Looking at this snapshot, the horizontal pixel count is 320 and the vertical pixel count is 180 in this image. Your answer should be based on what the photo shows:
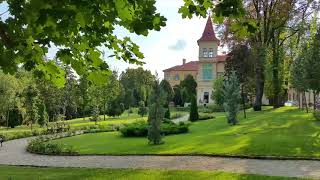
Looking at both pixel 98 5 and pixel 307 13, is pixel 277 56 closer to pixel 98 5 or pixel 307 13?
pixel 307 13

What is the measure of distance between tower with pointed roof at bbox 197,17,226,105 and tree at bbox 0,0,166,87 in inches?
2676

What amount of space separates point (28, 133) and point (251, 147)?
2019 cm

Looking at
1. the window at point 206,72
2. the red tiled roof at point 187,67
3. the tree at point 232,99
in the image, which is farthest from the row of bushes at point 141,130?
the red tiled roof at point 187,67

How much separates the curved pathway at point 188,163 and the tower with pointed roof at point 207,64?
55.4 m

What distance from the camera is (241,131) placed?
24.8 m

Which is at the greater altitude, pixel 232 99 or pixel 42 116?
pixel 232 99

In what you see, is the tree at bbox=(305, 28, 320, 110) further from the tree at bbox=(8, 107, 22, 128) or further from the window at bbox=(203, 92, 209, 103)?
the window at bbox=(203, 92, 209, 103)

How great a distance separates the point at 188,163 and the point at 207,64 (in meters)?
61.5

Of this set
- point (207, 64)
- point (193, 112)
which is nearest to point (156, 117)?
point (193, 112)

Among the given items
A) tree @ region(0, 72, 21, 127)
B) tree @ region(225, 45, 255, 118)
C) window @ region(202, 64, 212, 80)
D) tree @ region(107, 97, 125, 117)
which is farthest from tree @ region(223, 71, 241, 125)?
window @ region(202, 64, 212, 80)

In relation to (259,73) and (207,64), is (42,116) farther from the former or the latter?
(207,64)

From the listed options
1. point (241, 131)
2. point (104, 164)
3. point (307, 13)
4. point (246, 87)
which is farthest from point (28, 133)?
point (307, 13)

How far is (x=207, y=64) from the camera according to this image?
7644 cm

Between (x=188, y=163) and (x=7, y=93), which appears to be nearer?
(x=188, y=163)
